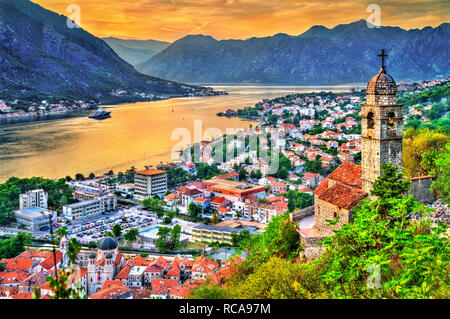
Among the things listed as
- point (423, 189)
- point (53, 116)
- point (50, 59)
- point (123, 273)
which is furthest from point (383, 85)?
point (50, 59)

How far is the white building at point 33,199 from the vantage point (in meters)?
9.79

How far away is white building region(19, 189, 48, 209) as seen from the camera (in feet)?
32.1

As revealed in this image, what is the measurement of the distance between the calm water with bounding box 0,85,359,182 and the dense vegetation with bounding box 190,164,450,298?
1147 cm

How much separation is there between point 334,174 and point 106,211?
7.46m

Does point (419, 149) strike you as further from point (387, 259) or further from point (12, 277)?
point (12, 277)

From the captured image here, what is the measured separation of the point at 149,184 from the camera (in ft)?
36.0

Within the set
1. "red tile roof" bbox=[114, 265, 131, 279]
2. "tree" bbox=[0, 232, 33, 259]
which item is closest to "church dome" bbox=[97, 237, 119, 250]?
"red tile roof" bbox=[114, 265, 131, 279]

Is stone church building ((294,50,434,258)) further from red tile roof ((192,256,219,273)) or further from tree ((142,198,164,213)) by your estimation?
tree ((142,198,164,213))

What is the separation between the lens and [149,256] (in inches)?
292

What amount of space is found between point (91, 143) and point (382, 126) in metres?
15.1

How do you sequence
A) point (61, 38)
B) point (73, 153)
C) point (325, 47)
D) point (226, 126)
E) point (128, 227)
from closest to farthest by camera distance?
1. point (128, 227)
2. point (325, 47)
3. point (73, 153)
4. point (226, 126)
5. point (61, 38)
